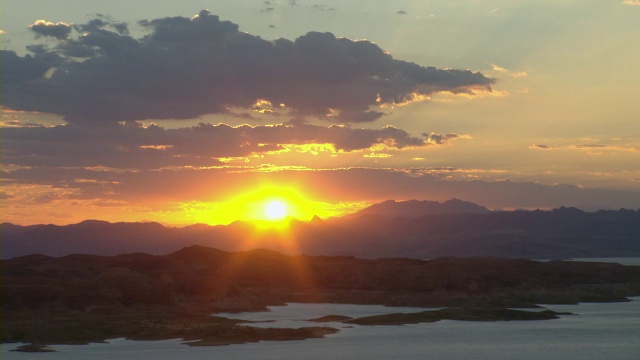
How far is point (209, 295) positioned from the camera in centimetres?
16375

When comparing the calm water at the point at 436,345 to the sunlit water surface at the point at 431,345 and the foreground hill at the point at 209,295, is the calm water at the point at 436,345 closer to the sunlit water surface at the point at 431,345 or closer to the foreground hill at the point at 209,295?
the sunlit water surface at the point at 431,345

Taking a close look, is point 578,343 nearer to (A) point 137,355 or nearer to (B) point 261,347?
(B) point 261,347

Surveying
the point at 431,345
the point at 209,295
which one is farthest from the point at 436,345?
the point at 209,295

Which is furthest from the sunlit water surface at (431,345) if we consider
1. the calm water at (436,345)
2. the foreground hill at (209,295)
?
the foreground hill at (209,295)

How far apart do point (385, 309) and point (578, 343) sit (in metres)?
59.8

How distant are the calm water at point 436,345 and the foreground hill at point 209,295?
519cm

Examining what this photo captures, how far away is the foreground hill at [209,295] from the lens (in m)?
→ 110

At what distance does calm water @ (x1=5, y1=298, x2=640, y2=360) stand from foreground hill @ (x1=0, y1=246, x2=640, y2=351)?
5.19 metres

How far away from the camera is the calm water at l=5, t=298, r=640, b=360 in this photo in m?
92.0

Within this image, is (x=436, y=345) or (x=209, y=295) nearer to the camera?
(x=436, y=345)

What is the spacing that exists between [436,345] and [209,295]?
237ft

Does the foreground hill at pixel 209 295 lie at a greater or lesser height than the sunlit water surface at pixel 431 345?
greater

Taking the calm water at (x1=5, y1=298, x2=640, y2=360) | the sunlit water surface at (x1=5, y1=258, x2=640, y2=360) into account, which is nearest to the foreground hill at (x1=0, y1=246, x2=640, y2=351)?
the sunlit water surface at (x1=5, y1=258, x2=640, y2=360)

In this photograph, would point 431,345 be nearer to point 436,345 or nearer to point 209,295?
point 436,345
